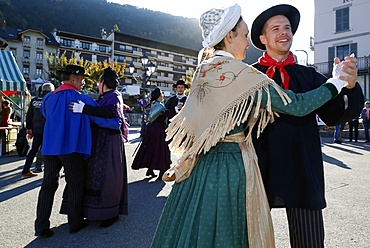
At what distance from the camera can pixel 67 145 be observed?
3.13 metres

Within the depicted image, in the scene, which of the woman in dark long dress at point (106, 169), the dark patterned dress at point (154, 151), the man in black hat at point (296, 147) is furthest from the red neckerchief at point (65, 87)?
the dark patterned dress at point (154, 151)

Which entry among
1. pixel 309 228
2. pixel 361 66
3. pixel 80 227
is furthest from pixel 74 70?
pixel 361 66

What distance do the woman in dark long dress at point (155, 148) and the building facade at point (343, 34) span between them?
849 inches

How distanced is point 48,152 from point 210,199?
6.71ft

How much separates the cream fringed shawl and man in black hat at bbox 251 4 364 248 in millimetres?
127

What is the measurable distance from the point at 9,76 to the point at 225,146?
8984 millimetres

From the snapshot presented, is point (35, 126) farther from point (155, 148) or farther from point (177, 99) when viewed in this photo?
point (177, 99)

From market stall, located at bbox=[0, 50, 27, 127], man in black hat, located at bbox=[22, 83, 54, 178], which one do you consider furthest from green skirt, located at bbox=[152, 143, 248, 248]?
market stall, located at bbox=[0, 50, 27, 127]

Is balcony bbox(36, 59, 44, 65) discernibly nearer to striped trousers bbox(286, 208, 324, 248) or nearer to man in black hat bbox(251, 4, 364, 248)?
man in black hat bbox(251, 4, 364, 248)

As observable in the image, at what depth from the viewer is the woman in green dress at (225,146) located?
1576mm

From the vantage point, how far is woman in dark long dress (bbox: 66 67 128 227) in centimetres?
341

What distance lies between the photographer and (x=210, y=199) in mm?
1630

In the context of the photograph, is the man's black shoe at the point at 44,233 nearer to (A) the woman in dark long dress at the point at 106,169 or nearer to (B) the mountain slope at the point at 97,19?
(A) the woman in dark long dress at the point at 106,169

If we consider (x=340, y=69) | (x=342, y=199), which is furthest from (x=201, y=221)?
(x=342, y=199)
